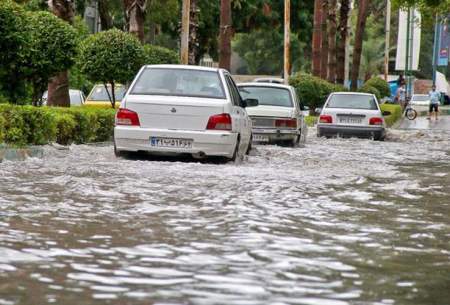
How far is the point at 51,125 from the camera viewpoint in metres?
15.9

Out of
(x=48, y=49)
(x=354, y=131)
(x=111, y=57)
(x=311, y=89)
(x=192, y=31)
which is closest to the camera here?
(x=48, y=49)

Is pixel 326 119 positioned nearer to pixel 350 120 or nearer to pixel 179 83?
pixel 350 120

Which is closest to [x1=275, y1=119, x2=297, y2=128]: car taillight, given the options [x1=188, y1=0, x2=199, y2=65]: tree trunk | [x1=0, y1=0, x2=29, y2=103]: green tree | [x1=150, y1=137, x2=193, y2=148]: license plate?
[x1=0, y1=0, x2=29, y2=103]: green tree

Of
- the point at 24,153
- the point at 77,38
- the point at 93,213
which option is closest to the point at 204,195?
A: the point at 93,213

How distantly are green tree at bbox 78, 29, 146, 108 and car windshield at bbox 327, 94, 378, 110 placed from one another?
6318 millimetres

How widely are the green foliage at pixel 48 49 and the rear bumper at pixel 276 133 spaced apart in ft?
14.9

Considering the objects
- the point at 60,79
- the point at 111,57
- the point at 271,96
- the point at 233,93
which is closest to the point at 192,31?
the point at 111,57

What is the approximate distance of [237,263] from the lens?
6746mm

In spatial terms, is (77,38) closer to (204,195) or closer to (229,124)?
(229,124)

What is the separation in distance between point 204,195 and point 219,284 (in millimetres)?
4591

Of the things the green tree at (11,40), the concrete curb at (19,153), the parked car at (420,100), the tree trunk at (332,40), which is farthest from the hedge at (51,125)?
the parked car at (420,100)

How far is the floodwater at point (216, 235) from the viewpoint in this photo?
592cm

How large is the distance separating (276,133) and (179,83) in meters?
6.84

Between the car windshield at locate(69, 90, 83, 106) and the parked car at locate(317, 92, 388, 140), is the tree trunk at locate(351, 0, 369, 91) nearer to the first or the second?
the car windshield at locate(69, 90, 83, 106)
